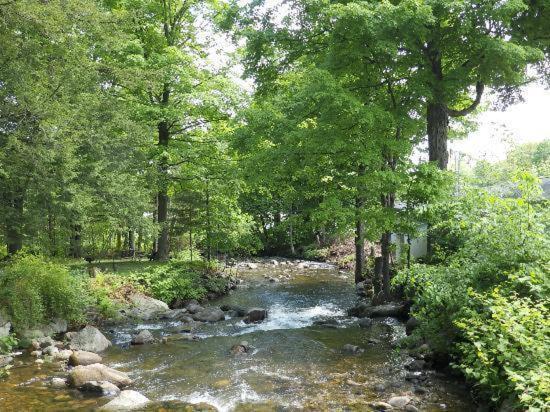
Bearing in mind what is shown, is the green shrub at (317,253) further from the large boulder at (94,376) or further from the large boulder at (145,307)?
the large boulder at (94,376)

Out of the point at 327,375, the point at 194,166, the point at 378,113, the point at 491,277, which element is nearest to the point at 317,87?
the point at 378,113

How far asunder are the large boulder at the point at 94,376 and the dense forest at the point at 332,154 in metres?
2.56

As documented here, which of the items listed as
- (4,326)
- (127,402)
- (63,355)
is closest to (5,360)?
(63,355)

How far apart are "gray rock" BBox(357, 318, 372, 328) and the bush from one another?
714 centimetres

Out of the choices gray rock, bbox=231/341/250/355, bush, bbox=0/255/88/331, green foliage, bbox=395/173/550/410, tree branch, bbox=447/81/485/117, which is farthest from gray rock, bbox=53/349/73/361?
tree branch, bbox=447/81/485/117

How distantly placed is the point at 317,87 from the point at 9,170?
24.7 ft

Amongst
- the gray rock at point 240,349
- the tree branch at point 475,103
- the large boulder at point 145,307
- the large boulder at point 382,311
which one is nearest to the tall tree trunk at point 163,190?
the large boulder at point 145,307

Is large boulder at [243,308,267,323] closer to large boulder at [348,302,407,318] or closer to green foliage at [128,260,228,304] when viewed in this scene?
large boulder at [348,302,407,318]

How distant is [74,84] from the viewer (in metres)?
11.4

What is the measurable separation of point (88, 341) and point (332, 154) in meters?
7.19

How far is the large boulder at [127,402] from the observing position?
6.29 m

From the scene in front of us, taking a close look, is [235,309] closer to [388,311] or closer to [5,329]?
[388,311]

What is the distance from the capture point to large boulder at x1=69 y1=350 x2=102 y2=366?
8.23 metres

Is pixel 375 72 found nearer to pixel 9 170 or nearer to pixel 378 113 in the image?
pixel 378 113
